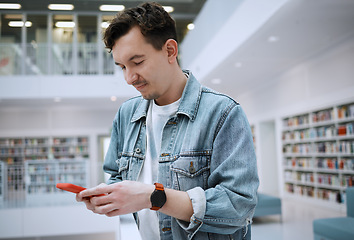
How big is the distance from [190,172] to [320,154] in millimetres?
6772

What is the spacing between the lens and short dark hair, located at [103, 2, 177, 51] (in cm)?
93

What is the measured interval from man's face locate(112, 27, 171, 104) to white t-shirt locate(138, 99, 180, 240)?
90mm

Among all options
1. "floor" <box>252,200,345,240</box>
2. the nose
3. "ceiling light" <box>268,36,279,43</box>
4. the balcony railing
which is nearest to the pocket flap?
the nose

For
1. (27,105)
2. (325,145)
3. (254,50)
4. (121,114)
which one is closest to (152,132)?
(121,114)

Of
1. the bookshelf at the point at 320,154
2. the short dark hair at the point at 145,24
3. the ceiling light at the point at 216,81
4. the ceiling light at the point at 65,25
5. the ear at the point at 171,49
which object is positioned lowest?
the bookshelf at the point at 320,154

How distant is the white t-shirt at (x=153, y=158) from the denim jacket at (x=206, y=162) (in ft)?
0.08

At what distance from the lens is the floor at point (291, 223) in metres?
4.89

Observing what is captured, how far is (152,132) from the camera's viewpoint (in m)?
1.10

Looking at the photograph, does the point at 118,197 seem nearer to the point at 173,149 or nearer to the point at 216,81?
the point at 173,149

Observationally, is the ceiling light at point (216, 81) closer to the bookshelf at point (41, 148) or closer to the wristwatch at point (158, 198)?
the bookshelf at point (41, 148)

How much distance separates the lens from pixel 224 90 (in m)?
10.4

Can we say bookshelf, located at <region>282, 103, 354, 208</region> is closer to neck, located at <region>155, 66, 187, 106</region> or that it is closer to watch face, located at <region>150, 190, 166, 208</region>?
neck, located at <region>155, 66, 187, 106</region>

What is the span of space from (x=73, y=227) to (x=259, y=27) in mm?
5543

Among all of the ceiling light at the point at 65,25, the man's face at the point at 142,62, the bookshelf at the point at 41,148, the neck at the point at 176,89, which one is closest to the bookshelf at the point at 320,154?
the neck at the point at 176,89
